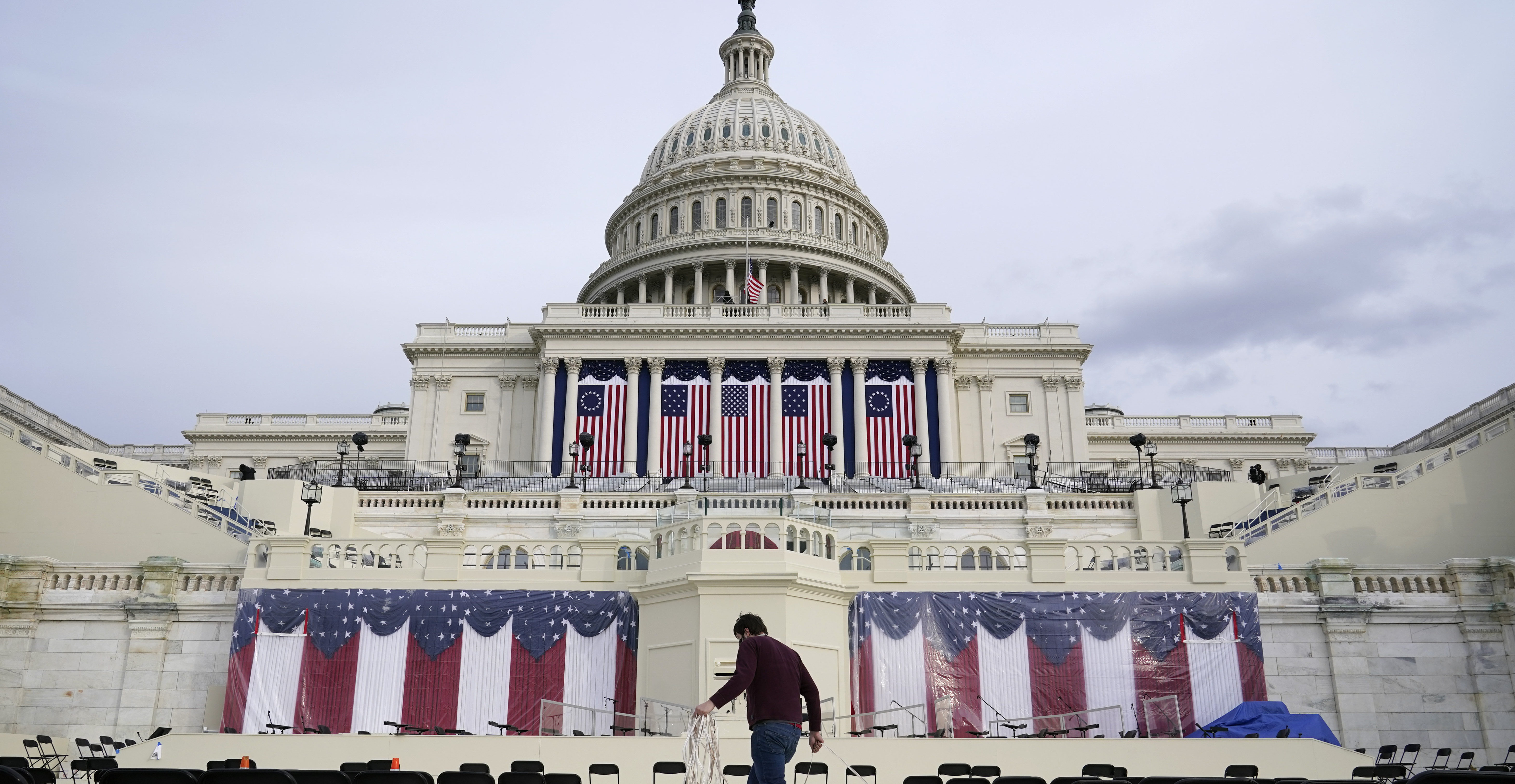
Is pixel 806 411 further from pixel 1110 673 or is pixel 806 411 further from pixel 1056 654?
pixel 1110 673

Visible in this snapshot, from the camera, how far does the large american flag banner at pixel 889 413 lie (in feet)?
190

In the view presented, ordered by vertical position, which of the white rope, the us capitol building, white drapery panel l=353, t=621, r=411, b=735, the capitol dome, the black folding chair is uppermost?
the capitol dome

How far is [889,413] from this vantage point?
196 feet

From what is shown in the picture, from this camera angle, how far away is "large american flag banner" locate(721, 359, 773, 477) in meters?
57.6

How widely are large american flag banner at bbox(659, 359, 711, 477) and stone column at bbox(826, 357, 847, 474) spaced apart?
6.22 metres

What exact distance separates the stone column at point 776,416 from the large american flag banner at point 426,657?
106 feet

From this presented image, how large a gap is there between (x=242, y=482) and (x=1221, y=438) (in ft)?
190

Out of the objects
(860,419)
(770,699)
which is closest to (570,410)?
(860,419)

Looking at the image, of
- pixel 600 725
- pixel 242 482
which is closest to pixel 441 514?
pixel 242 482

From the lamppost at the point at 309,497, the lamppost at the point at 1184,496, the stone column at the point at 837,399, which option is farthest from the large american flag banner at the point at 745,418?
the lamppost at the point at 309,497

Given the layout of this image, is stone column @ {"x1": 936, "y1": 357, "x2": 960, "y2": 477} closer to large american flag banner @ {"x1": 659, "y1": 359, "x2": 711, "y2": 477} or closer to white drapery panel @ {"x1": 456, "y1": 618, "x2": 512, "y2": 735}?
large american flag banner @ {"x1": 659, "y1": 359, "x2": 711, "y2": 477}

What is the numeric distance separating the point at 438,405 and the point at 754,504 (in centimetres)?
2969

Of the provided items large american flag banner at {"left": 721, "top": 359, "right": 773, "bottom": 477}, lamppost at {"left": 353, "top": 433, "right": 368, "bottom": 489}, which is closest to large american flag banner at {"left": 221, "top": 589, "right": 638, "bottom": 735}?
lamppost at {"left": 353, "top": 433, "right": 368, "bottom": 489}

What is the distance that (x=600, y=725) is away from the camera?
23.0 m
